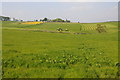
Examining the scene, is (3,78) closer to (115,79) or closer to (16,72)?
(16,72)

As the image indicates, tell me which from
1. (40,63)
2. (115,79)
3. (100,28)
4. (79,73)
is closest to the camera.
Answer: (115,79)

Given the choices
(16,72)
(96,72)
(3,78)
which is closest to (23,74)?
(16,72)

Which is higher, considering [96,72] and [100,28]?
[100,28]

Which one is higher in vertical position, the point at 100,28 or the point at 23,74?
the point at 100,28

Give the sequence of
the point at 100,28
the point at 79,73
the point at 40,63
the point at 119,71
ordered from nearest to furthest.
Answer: the point at 79,73 → the point at 119,71 → the point at 40,63 → the point at 100,28

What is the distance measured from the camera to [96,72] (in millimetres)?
10125

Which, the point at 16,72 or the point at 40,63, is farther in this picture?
the point at 40,63

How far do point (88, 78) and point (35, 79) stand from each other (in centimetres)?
353

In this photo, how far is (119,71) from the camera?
426 inches

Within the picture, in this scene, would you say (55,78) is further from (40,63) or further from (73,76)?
(40,63)

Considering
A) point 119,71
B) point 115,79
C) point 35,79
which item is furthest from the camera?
point 119,71

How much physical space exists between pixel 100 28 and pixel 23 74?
9826 centimetres

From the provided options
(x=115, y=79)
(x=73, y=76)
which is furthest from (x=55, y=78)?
(x=115, y=79)

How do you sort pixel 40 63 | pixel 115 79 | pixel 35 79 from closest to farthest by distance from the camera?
1. pixel 35 79
2. pixel 115 79
3. pixel 40 63
